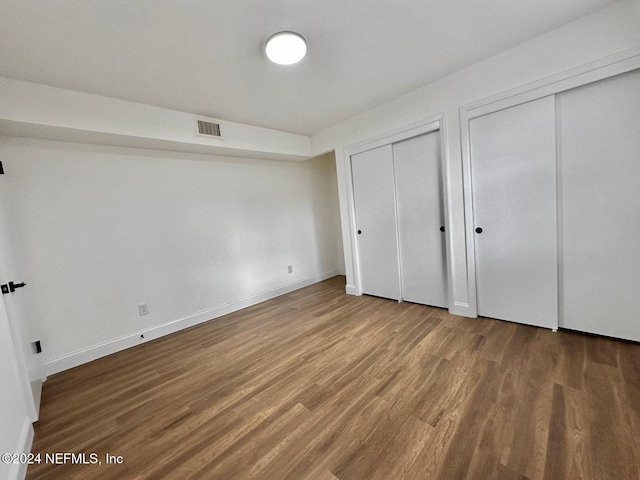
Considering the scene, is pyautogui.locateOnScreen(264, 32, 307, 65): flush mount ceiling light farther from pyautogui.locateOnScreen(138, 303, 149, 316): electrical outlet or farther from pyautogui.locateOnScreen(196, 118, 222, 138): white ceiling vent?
pyautogui.locateOnScreen(138, 303, 149, 316): electrical outlet

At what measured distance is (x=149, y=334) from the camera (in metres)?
2.92

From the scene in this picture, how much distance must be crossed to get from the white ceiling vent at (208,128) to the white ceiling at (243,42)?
0.27 m

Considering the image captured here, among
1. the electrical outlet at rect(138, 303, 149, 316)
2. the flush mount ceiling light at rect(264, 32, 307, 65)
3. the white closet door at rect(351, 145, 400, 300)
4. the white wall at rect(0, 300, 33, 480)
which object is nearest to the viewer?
the white wall at rect(0, 300, 33, 480)

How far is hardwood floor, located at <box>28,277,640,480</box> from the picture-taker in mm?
1250

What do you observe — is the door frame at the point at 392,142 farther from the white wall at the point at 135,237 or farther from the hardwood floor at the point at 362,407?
the white wall at the point at 135,237

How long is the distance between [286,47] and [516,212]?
2.50 meters

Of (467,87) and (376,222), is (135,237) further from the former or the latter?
(467,87)

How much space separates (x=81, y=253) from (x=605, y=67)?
192 inches

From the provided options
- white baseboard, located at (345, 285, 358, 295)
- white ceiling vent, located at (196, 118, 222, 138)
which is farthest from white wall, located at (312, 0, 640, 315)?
white ceiling vent, located at (196, 118, 222, 138)

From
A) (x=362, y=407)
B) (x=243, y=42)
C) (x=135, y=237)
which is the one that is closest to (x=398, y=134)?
(x=243, y=42)

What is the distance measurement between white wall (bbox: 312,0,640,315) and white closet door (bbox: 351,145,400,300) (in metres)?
0.23

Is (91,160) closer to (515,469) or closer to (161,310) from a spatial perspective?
(161,310)

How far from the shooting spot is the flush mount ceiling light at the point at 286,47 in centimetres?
178

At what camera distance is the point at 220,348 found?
102 inches
